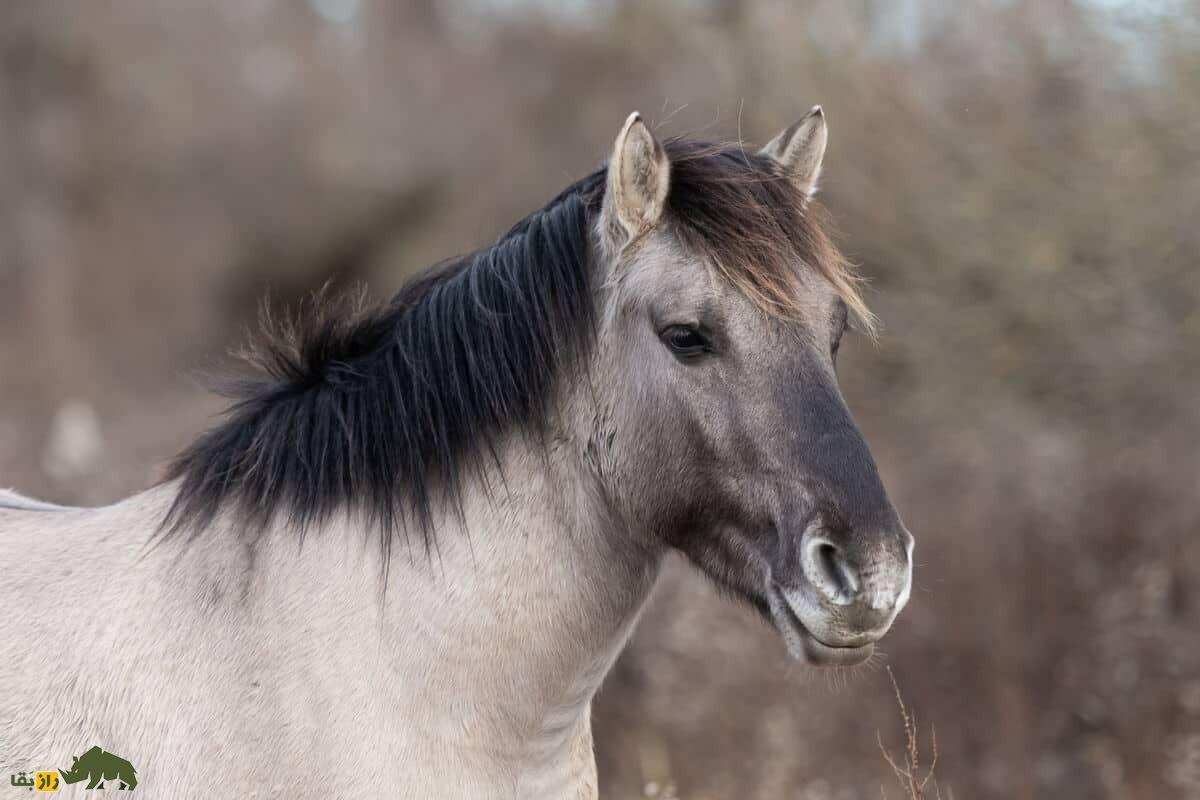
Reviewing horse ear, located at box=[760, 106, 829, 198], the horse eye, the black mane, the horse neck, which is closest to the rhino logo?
the horse neck

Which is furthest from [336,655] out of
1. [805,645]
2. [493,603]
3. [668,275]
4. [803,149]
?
[803,149]

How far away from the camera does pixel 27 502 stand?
4230 mm

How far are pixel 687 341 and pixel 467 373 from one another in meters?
0.60

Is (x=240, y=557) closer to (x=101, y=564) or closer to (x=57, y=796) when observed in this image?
(x=101, y=564)

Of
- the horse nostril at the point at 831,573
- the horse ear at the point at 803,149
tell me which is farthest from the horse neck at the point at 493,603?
the horse ear at the point at 803,149

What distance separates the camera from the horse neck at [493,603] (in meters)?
3.22

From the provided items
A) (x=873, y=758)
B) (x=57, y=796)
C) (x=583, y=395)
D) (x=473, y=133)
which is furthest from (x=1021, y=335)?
(x=473, y=133)

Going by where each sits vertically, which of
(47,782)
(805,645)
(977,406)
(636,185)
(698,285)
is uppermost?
(636,185)

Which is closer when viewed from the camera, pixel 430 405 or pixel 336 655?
pixel 336 655

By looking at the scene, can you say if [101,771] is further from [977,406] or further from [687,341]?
[977,406]

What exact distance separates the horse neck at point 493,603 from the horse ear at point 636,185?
24.3 inches

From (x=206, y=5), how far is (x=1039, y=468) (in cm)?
2438

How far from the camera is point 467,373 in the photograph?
3432mm

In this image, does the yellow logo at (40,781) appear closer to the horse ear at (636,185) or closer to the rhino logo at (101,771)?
the rhino logo at (101,771)
